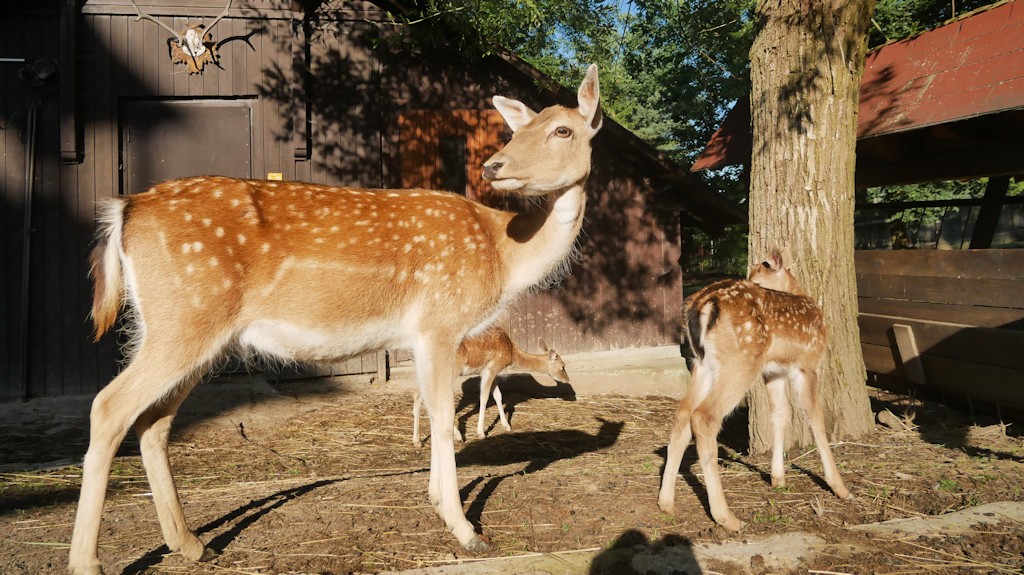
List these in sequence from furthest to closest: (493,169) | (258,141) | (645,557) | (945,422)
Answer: (258,141), (945,422), (493,169), (645,557)

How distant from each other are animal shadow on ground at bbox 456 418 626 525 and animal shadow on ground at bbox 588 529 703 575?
1634 millimetres

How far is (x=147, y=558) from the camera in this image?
3.68m

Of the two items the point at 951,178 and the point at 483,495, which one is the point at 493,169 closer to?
the point at 483,495

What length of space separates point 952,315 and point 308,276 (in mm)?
6392

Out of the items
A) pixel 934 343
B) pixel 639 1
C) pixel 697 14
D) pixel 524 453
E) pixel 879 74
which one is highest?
pixel 697 14

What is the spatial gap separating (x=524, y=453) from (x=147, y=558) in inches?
149

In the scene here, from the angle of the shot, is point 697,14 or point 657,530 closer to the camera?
point 657,530

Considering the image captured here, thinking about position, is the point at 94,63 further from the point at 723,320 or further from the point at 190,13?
the point at 723,320

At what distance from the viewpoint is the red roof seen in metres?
6.60

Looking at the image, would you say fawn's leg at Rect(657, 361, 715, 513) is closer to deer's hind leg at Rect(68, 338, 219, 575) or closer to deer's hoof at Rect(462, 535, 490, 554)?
deer's hoof at Rect(462, 535, 490, 554)

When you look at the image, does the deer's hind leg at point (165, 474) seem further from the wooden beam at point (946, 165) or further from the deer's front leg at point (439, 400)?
the wooden beam at point (946, 165)

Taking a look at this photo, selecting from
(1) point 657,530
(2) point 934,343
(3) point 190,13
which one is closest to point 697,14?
(2) point 934,343

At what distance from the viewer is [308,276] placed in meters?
3.99

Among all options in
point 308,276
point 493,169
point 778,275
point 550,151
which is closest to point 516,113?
point 550,151
